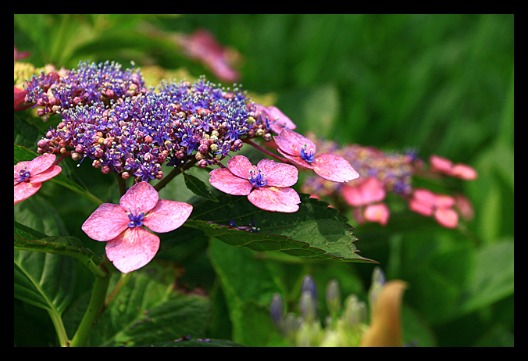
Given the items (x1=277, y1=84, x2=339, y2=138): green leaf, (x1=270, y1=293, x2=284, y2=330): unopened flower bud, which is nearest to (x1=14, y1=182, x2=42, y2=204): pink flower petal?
(x1=270, y1=293, x2=284, y2=330): unopened flower bud

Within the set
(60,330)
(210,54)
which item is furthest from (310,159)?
(210,54)

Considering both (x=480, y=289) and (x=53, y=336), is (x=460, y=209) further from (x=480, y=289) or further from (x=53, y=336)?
(x=53, y=336)

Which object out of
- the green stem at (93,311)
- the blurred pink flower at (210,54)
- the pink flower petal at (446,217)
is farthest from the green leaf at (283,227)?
the blurred pink flower at (210,54)

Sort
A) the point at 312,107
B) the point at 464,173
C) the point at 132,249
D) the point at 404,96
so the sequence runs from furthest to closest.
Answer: the point at 404,96 → the point at 312,107 → the point at 464,173 → the point at 132,249

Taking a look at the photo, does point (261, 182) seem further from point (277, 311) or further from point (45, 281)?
point (277, 311)

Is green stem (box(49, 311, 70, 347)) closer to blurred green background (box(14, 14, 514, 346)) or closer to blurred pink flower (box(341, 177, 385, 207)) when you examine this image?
blurred green background (box(14, 14, 514, 346))

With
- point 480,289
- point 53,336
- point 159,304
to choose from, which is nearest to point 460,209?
point 480,289
